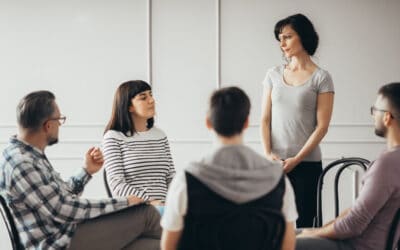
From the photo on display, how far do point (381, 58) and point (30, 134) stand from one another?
9.26 ft

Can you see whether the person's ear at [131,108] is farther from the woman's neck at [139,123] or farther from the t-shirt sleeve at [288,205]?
the t-shirt sleeve at [288,205]

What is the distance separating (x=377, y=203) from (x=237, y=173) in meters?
0.60

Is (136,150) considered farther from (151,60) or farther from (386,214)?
(151,60)

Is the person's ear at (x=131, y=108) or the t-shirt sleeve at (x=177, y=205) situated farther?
the person's ear at (x=131, y=108)

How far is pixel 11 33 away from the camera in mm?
4312

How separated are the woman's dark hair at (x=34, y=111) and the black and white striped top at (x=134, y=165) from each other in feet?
1.76

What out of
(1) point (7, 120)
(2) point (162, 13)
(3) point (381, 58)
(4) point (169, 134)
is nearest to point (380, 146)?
(3) point (381, 58)

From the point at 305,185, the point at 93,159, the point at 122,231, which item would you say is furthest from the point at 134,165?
the point at 305,185

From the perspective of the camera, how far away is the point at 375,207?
78.5 inches

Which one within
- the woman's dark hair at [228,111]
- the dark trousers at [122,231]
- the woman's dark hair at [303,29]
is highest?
the woman's dark hair at [303,29]

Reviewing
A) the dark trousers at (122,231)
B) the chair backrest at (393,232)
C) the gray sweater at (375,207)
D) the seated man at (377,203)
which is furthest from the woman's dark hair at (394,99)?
the dark trousers at (122,231)

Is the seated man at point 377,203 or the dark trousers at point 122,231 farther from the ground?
the seated man at point 377,203

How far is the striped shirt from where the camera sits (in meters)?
2.18

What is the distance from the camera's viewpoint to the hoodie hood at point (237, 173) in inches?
64.8
